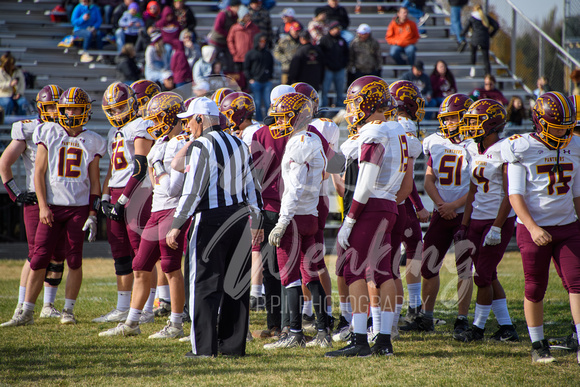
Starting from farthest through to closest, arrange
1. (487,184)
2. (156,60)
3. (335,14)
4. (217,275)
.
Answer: (335,14) < (156,60) < (487,184) < (217,275)

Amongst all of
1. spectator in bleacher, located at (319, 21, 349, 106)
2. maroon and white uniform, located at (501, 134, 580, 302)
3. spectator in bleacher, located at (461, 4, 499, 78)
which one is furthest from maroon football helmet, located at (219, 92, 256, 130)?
spectator in bleacher, located at (461, 4, 499, 78)

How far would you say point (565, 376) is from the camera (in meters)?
4.59

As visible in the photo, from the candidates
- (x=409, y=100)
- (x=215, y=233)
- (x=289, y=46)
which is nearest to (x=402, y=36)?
(x=289, y=46)

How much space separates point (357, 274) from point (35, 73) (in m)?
14.3

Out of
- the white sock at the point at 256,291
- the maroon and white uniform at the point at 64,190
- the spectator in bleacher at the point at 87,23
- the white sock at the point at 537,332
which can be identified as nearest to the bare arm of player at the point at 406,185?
the white sock at the point at 537,332

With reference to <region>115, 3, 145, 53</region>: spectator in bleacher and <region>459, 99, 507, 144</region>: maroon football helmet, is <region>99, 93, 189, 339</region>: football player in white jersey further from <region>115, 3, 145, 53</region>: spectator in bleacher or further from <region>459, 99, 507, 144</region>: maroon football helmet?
<region>115, 3, 145, 53</region>: spectator in bleacher

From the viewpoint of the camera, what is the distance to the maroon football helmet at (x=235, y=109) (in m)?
6.69

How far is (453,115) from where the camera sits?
20.8ft

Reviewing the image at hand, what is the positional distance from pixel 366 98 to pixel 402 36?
12040mm

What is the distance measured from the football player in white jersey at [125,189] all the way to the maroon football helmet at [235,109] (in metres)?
0.86

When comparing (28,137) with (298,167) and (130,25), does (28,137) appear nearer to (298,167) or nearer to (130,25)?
(298,167)

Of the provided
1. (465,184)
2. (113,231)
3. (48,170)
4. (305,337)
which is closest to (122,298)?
(113,231)

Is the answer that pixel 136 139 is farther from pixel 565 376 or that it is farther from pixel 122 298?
pixel 565 376

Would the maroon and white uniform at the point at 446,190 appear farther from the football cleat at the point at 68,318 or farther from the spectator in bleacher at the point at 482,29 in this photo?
the spectator in bleacher at the point at 482,29
